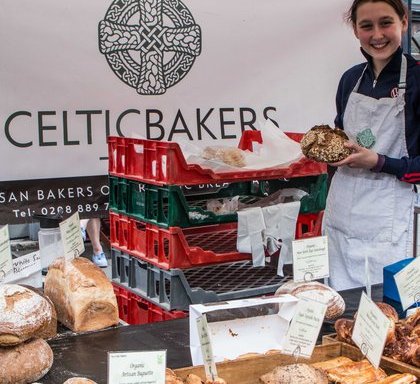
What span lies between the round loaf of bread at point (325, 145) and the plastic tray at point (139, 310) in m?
0.75

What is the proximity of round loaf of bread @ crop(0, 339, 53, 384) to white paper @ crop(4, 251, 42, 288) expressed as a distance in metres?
0.51

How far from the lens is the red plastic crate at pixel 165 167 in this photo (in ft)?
8.41

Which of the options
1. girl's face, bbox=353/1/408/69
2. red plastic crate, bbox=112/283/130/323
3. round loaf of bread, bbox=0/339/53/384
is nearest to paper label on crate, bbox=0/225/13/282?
round loaf of bread, bbox=0/339/53/384

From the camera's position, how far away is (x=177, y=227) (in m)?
2.58

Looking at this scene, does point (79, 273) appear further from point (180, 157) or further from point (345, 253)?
point (345, 253)

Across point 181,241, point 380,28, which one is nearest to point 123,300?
point 181,241

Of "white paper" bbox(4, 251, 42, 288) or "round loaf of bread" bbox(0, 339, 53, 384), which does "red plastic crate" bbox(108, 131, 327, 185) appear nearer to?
"white paper" bbox(4, 251, 42, 288)

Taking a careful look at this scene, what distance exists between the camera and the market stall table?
173 centimetres

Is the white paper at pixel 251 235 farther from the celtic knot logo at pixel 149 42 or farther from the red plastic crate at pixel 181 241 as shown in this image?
the celtic knot logo at pixel 149 42

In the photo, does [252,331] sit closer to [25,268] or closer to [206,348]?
[206,348]

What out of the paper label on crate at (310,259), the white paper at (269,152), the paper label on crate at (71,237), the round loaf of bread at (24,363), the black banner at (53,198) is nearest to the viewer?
the round loaf of bread at (24,363)

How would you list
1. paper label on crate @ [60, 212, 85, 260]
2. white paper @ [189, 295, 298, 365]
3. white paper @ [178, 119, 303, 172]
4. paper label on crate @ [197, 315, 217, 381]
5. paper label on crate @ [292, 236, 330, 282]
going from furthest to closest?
white paper @ [178, 119, 303, 172]
paper label on crate @ [60, 212, 85, 260]
paper label on crate @ [292, 236, 330, 282]
white paper @ [189, 295, 298, 365]
paper label on crate @ [197, 315, 217, 381]

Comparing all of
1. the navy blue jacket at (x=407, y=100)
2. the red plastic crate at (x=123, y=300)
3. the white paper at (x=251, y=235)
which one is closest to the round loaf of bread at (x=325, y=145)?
the navy blue jacket at (x=407, y=100)

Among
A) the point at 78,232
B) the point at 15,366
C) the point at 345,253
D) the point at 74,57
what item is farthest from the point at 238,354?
the point at 74,57
